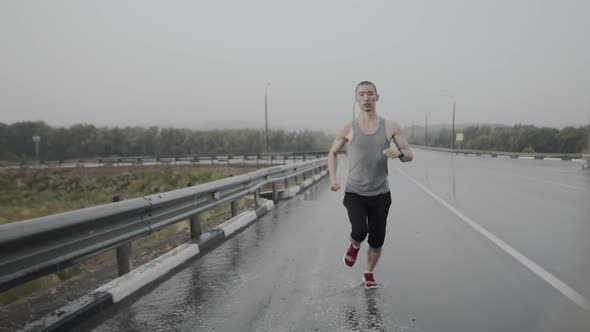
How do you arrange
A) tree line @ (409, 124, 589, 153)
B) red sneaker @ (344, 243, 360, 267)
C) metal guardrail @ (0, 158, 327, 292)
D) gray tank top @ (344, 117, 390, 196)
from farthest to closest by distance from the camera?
tree line @ (409, 124, 589, 153) < red sneaker @ (344, 243, 360, 267) < gray tank top @ (344, 117, 390, 196) < metal guardrail @ (0, 158, 327, 292)

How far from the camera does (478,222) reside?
8.63 m

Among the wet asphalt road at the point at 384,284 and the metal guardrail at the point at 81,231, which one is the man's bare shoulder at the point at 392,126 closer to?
the wet asphalt road at the point at 384,284

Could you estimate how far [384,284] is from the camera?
477cm

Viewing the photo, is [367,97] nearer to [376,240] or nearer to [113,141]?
[376,240]

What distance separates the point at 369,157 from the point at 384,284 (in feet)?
4.45

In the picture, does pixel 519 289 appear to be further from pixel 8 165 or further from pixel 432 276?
pixel 8 165

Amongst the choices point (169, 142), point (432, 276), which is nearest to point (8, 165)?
point (432, 276)

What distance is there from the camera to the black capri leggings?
446 cm

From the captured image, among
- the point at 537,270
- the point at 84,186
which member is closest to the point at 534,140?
the point at 84,186

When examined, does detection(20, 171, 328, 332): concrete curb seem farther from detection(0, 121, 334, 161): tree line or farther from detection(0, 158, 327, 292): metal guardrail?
detection(0, 121, 334, 161): tree line

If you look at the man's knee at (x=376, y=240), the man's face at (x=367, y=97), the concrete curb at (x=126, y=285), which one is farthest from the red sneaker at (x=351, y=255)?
the concrete curb at (x=126, y=285)

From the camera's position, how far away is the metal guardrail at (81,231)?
316 cm

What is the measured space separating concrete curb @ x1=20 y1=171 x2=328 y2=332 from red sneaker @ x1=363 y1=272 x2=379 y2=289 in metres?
2.12

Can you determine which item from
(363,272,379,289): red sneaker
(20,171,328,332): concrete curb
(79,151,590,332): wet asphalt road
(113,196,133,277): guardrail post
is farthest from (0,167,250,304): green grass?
(363,272,379,289): red sneaker
